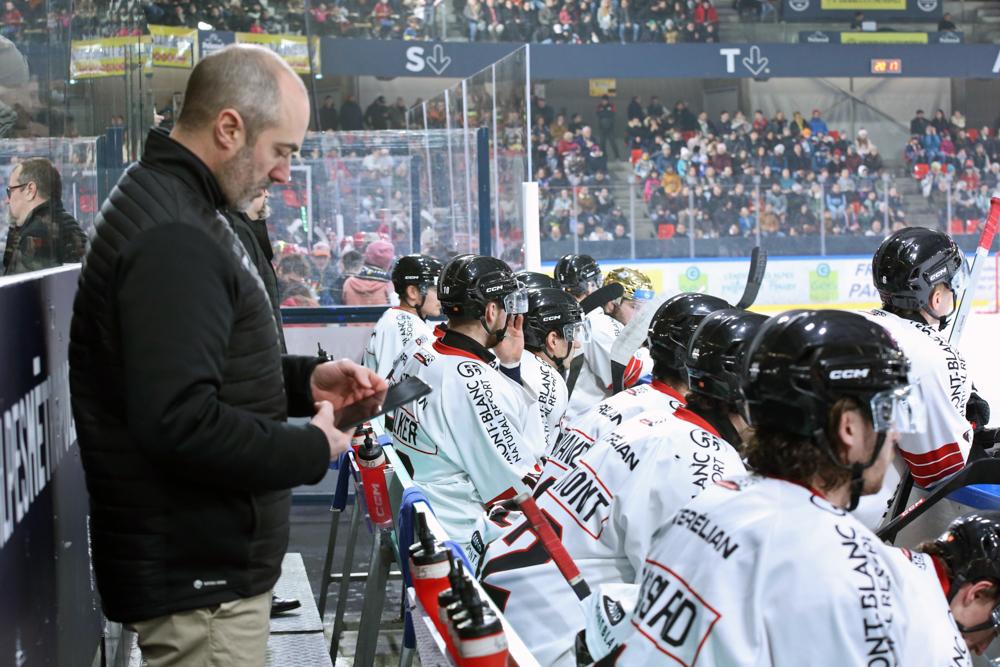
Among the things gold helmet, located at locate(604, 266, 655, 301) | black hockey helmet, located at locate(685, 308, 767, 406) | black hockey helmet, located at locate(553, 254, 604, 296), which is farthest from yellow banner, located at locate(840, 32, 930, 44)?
black hockey helmet, located at locate(685, 308, 767, 406)

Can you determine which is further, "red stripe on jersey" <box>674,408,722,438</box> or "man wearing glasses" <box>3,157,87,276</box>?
"red stripe on jersey" <box>674,408,722,438</box>

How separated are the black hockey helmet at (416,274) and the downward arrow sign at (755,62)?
16.3 meters

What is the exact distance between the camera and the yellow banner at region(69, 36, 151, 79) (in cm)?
329

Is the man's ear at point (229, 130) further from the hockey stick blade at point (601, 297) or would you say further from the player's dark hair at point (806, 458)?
the hockey stick blade at point (601, 297)

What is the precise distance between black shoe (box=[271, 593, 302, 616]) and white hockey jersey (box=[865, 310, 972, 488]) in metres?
2.28

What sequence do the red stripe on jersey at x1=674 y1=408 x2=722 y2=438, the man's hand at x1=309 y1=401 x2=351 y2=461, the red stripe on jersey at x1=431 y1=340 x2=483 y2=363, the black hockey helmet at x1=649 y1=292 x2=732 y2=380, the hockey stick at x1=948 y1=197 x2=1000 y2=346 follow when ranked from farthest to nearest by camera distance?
the hockey stick at x1=948 y1=197 x2=1000 y2=346, the red stripe on jersey at x1=431 y1=340 x2=483 y2=363, the black hockey helmet at x1=649 y1=292 x2=732 y2=380, the red stripe on jersey at x1=674 y1=408 x2=722 y2=438, the man's hand at x1=309 y1=401 x2=351 y2=461

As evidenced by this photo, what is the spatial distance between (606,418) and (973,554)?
3.12 ft

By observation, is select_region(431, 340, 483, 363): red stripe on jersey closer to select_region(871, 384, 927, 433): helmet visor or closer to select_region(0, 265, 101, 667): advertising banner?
select_region(0, 265, 101, 667): advertising banner

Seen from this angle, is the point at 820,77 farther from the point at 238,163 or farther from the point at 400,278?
the point at 238,163

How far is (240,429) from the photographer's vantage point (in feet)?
5.55

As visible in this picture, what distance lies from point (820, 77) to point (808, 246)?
701cm

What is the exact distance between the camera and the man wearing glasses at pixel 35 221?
2.31 m

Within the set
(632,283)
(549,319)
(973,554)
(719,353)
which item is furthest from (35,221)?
(632,283)

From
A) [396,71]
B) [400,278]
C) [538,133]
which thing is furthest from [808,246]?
[400,278]
